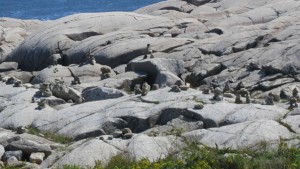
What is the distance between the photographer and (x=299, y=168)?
1656cm

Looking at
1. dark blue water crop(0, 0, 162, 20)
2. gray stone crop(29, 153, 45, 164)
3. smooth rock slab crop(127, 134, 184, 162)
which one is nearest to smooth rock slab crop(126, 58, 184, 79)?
smooth rock slab crop(127, 134, 184, 162)

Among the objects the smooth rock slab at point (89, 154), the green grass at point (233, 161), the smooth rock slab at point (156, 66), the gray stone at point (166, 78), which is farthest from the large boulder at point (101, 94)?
the green grass at point (233, 161)

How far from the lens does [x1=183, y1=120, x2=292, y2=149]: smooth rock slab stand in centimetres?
2205

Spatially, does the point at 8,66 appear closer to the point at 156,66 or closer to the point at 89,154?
the point at 156,66

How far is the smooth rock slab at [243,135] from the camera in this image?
22.0 m

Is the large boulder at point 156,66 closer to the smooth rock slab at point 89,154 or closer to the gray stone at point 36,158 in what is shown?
the smooth rock slab at point 89,154

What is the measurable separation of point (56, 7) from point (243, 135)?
111184 mm

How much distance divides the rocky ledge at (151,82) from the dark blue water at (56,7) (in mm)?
53804

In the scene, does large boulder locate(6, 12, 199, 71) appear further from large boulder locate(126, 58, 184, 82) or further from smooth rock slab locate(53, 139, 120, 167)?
smooth rock slab locate(53, 139, 120, 167)

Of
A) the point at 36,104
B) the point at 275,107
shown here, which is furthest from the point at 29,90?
the point at 275,107

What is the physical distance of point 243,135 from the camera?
74.1 feet

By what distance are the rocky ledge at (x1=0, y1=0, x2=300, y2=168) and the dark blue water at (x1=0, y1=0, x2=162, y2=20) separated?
5380cm

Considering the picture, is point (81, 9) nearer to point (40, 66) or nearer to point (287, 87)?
point (40, 66)

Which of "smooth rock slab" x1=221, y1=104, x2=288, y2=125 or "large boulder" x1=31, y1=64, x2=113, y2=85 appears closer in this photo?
"smooth rock slab" x1=221, y1=104, x2=288, y2=125
